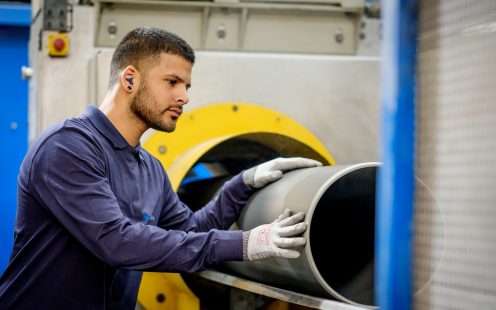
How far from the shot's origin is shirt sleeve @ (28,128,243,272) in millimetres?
2008

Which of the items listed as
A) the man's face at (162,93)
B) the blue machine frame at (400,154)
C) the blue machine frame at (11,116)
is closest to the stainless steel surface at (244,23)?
the blue machine frame at (11,116)

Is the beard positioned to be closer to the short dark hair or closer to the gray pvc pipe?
the short dark hair

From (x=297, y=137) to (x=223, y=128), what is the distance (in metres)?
0.31

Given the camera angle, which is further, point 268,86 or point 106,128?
point 268,86

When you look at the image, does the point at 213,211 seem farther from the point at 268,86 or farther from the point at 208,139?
the point at 268,86

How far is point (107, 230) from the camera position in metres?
2.00

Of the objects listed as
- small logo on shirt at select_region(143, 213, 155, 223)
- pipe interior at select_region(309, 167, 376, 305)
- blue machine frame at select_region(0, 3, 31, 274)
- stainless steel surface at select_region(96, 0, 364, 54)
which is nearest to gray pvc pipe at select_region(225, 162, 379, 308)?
pipe interior at select_region(309, 167, 376, 305)

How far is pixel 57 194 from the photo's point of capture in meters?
2.05

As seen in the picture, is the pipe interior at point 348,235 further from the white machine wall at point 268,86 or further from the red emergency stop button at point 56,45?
the red emergency stop button at point 56,45

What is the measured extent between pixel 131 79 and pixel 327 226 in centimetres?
81

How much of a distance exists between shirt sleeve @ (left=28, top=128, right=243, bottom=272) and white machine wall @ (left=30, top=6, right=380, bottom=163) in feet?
3.08

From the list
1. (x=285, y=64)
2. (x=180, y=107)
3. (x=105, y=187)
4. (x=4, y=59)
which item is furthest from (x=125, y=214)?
(x=4, y=59)

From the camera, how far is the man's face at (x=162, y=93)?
2.32 meters

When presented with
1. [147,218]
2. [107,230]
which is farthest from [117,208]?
[147,218]
